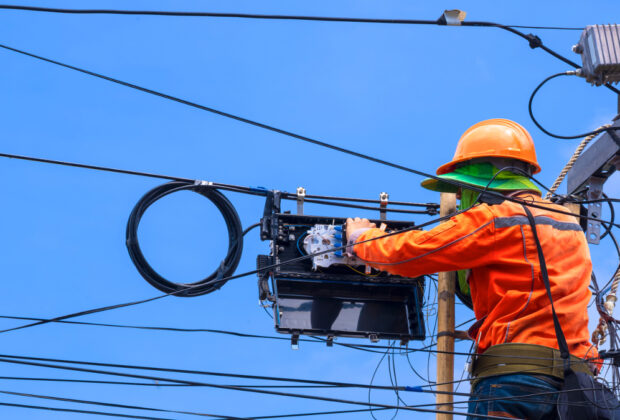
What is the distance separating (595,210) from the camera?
829 centimetres

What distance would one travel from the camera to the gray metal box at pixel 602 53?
24.8 feet

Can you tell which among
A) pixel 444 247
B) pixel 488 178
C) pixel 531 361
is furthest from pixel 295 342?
pixel 488 178

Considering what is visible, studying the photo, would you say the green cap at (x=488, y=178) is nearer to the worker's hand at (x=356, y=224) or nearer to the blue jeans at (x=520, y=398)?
the worker's hand at (x=356, y=224)

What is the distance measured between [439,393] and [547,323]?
0.95 m

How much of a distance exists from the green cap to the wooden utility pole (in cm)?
78

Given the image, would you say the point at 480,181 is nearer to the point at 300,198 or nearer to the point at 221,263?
the point at 300,198

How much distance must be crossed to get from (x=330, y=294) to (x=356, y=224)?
0.58 m

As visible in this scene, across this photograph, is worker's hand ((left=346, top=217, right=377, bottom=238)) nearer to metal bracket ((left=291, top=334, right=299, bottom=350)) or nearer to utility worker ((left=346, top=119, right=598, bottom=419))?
utility worker ((left=346, top=119, right=598, bottom=419))

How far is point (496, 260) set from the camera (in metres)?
7.30

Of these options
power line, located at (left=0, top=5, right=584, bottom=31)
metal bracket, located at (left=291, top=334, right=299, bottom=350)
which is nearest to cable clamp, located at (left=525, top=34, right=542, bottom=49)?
power line, located at (left=0, top=5, right=584, bottom=31)

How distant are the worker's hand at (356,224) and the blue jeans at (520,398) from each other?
1.54m

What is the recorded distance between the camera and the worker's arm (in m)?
7.28

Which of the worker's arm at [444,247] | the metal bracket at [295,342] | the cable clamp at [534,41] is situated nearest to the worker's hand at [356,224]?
the worker's arm at [444,247]

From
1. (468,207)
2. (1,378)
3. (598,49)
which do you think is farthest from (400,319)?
(1,378)
